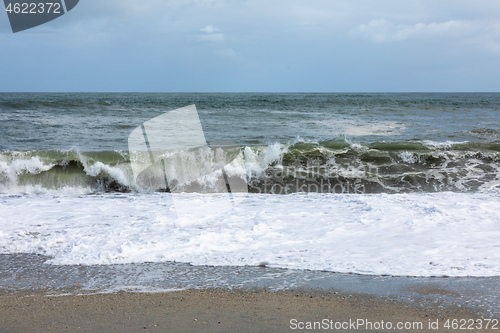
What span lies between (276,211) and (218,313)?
2873 millimetres

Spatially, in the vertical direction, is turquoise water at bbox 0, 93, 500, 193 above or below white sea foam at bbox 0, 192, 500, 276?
above

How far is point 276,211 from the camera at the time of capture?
18.6ft

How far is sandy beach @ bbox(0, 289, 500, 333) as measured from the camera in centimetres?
270

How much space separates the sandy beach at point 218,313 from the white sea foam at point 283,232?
0.66m

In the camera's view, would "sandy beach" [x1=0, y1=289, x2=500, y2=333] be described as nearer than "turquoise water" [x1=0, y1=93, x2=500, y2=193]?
Yes

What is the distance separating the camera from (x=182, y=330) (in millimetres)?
2650

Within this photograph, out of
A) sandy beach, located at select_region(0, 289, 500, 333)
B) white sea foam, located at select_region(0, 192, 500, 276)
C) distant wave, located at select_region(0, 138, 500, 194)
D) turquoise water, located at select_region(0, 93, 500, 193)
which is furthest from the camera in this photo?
turquoise water, located at select_region(0, 93, 500, 193)

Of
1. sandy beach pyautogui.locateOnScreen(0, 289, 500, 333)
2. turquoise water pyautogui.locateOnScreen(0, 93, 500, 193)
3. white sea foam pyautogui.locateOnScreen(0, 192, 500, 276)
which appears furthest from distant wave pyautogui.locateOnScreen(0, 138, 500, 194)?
sandy beach pyautogui.locateOnScreen(0, 289, 500, 333)

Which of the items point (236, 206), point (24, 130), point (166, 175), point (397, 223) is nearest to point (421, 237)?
point (397, 223)

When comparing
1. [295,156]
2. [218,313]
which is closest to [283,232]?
[218,313]

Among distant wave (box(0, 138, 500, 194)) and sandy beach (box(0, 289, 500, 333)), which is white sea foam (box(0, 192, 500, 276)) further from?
distant wave (box(0, 138, 500, 194))

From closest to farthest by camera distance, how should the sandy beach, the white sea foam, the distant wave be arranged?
the sandy beach < the white sea foam < the distant wave

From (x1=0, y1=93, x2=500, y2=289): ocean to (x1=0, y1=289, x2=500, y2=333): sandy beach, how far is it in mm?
421

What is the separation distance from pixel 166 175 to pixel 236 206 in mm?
2942
